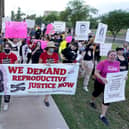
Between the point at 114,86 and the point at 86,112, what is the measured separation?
1.02 meters

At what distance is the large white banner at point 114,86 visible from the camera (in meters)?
3.94

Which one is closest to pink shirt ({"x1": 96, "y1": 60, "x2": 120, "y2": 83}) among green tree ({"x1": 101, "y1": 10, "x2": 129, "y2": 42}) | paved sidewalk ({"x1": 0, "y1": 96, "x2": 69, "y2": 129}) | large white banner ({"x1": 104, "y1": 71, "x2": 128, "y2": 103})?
large white banner ({"x1": 104, "y1": 71, "x2": 128, "y2": 103})

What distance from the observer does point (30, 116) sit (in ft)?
13.3

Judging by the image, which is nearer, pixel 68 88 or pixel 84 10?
pixel 68 88

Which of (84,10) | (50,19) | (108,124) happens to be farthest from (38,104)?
(50,19)

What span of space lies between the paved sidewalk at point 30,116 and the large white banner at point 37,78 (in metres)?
0.51

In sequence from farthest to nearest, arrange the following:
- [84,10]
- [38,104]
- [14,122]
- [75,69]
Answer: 1. [84,10]
2. [38,104]
3. [75,69]
4. [14,122]

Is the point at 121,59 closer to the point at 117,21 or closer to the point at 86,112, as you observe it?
the point at 86,112

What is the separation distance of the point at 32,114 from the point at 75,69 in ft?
4.57

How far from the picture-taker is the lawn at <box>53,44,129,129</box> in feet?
13.3

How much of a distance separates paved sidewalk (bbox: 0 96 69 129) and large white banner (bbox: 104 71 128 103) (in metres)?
1.12

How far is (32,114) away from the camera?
13.6ft

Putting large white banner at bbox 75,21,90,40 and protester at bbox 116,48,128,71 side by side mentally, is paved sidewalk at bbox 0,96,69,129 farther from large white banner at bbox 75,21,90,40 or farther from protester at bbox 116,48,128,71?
large white banner at bbox 75,21,90,40

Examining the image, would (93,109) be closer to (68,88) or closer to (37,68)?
(68,88)
